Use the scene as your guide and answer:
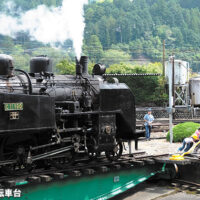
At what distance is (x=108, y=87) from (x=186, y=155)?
10.4 ft

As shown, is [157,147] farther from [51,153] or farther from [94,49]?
[94,49]

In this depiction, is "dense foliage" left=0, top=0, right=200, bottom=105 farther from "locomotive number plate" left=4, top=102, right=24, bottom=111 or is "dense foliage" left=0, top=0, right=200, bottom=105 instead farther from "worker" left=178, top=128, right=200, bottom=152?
"locomotive number plate" left=4, top=102, right=24, bottom=111

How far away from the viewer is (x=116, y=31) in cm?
13962

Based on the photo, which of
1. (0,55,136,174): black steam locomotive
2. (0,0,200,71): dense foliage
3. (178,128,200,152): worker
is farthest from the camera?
(0,0,200,71): dense foliage

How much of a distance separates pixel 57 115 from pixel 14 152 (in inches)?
50.3

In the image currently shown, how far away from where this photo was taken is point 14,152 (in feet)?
26.7

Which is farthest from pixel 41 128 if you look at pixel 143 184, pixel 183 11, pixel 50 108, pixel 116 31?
pixel 183 11

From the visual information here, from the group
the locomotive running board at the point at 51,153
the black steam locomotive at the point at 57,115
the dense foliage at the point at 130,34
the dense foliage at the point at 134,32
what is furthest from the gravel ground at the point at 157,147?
the dense foliage at the point at 134,32

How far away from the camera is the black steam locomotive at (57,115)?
25.8ft

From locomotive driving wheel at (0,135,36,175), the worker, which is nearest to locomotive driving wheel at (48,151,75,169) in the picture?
locomotive driving wheel at (0,135,36,175)

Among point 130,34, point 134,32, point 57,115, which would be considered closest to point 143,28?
point 134,32

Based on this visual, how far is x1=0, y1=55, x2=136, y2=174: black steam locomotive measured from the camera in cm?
787

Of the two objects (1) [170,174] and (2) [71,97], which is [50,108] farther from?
(1) [170,174]

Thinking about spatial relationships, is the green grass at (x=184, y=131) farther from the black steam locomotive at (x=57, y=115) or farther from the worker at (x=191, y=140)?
the black steam locomotive at (x=57, y=115)
